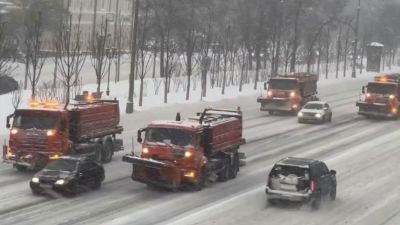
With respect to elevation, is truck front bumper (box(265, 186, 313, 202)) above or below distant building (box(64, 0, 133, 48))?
below

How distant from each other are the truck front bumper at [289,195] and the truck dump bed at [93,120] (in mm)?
8675

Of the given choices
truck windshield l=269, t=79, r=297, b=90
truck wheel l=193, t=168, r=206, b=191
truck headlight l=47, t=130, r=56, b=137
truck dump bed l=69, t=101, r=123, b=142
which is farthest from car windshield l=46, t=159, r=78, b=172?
truck windshield l=269, t=79, r=297, b=90

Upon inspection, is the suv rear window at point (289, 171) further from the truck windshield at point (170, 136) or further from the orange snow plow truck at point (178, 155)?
the truck windshield at point (170, 136)

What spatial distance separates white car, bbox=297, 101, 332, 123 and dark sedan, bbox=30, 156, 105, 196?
2375 centimetres

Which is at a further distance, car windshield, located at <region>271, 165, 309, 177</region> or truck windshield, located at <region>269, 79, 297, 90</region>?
truck windshield, located at <region>269, 79, 297, 90</region>

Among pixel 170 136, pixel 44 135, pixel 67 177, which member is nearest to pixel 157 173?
pixel 170 136

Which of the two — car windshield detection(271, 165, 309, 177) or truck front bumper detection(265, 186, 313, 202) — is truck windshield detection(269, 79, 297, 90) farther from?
truck front bumper detection(265, 186, 313, 202)

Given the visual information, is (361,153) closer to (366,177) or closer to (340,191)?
(366,177)

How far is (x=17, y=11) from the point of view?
8038cm

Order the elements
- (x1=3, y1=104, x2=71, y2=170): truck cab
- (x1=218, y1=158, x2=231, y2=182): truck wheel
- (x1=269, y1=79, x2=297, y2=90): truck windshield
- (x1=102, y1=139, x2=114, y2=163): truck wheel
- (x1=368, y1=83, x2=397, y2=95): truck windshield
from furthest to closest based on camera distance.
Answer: (x1=269, y1=79, x2=297, y2=90): truck windshield
(x1=368, y1=83, x2=397, y2=95): truck windshield
(x1=102, y1=139, x2=114, y2=163): truck wheel
(x1=218, y1=158, x2=231, y2=182): truck wheel
(x1=3, y1=104, x2=71, y2=170): truck cab

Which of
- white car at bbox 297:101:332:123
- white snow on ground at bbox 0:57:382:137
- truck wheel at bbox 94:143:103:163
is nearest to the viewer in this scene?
truck wheel at bbox 94:143:103:163

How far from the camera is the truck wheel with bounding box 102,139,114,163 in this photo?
1160 inches

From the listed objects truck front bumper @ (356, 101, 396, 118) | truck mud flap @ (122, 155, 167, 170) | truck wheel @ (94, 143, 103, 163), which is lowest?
truck wheel @ (94, 143, 103, 163)

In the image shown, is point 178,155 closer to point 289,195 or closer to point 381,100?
point 289,195
